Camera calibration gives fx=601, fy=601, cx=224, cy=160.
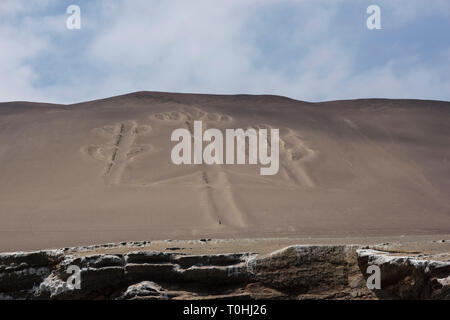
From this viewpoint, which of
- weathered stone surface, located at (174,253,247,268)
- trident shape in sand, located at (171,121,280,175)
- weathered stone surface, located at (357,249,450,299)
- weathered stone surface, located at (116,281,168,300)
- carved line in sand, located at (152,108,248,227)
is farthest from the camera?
trident shape in sand, located at (171,121,280,175)

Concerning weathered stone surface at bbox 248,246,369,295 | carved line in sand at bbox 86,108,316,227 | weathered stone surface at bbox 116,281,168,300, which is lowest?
weathered stone surface at bbox 116,281,168,300

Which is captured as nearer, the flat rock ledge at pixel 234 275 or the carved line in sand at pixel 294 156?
the flat rock ledge at pixel 234 275

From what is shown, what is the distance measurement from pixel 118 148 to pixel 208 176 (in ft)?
21.3

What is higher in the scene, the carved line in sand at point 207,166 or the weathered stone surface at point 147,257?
the carved line in sand at point 207,166

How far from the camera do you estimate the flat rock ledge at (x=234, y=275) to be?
6.50 m

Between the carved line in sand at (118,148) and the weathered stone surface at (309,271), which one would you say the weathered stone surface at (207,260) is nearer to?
the weathered stone surface at (309,271)

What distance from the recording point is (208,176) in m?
30.0

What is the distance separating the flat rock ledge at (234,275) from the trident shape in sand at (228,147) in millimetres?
24185

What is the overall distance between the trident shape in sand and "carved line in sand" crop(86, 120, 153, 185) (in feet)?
6.73

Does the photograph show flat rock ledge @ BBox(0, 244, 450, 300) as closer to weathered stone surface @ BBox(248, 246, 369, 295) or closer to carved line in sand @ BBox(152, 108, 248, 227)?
weathered stone surface @ BBox(248, 246, 369, 295)

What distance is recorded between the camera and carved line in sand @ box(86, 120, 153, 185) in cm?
3077

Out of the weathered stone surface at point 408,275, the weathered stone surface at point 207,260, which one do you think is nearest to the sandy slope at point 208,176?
the weathered stone surface at point 207,260

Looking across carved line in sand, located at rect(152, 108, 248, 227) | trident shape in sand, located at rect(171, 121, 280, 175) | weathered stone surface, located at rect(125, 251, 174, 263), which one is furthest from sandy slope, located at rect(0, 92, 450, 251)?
weathered stone surface, located at rect(125, 251, 174, 263)

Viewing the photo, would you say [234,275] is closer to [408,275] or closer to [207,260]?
[207,260]
